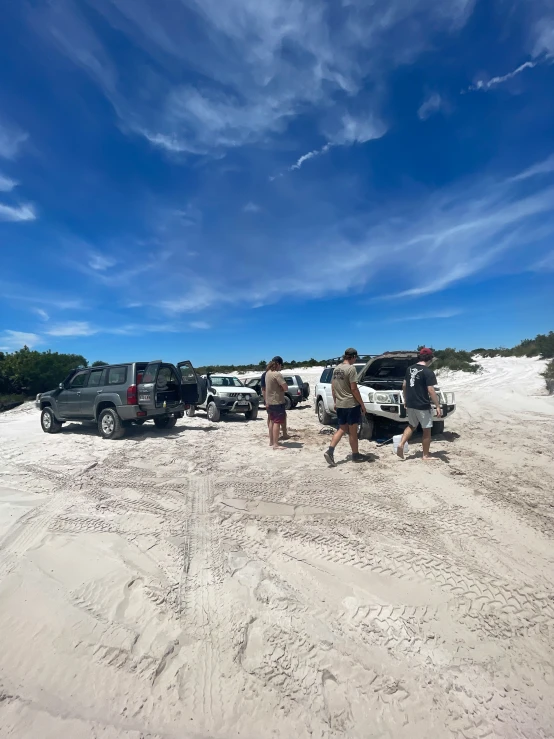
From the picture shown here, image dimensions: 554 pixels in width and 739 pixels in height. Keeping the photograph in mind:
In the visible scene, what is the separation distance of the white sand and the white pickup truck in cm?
232

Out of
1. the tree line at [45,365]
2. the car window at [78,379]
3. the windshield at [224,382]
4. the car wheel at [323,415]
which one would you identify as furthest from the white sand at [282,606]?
the tree line at [45,365]

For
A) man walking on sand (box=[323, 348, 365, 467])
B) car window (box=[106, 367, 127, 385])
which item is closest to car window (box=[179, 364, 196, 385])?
car window (box=[106, 367, 127, 385])

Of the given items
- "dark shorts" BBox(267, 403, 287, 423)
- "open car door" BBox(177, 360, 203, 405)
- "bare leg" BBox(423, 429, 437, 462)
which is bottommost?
"bare leg" BBox(423, 429, 437, 462)

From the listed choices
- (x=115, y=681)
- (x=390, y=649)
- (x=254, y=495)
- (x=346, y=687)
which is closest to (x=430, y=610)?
(x=390, y=649)

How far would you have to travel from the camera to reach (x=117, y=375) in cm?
962

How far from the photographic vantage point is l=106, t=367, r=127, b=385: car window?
372 inches

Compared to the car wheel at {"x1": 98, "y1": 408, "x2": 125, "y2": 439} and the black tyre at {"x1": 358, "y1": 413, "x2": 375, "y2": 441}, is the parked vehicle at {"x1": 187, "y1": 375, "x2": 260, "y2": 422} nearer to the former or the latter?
the car wheel at {"x1": 98, "y1": 408, "x2": 125, "y2": 439}

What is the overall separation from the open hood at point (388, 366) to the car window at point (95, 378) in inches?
268

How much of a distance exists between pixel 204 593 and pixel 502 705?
6.80 ft

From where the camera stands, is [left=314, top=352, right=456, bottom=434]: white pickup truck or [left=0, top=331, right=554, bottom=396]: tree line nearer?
[left=314, top=352, right=456, bottom=434]: white pickup truck

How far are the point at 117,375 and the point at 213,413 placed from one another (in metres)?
4.01

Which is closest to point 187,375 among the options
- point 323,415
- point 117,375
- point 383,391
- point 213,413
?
point 117,375

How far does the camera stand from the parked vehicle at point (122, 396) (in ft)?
30.1

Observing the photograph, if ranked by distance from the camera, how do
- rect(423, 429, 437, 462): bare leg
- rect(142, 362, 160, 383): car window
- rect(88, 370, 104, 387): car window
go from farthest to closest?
rect(88, 370, 104, 387): car window, rect(142, 362, 160, 383): car window, rect(423, 429, 437, 462): bare leg
